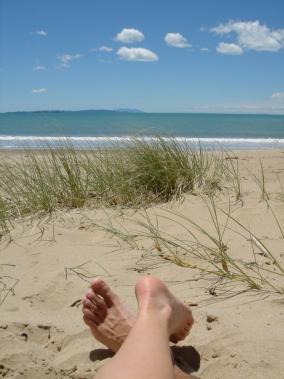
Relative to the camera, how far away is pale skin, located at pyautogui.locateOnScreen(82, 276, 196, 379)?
1.04 meters

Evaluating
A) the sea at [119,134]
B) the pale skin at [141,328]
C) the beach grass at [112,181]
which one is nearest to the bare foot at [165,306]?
the pale skin at [141,328]

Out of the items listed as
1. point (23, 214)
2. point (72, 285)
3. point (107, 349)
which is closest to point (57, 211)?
point (23, 214)

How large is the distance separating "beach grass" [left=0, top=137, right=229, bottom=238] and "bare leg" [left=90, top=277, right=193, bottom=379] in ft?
5.61

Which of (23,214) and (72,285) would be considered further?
(23,214)

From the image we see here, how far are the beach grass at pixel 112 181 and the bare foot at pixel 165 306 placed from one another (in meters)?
1.69

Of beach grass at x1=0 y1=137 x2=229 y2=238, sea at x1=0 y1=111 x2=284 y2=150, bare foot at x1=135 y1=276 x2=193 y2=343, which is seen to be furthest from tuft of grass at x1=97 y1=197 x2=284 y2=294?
sea at x1=0 y1=111 x2=284 y2=150

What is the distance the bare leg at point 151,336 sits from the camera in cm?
103

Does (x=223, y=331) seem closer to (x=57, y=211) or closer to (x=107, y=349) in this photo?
(x=107, y=349)

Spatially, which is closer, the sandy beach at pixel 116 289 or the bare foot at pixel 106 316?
the sandy beach at pixel 116 289

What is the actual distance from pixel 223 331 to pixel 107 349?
410 millimetres

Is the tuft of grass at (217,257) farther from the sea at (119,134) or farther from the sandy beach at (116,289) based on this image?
the sea at (119,134)

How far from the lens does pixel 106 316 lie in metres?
1.56

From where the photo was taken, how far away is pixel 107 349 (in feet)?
5.09

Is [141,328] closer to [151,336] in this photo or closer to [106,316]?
[151,336]
